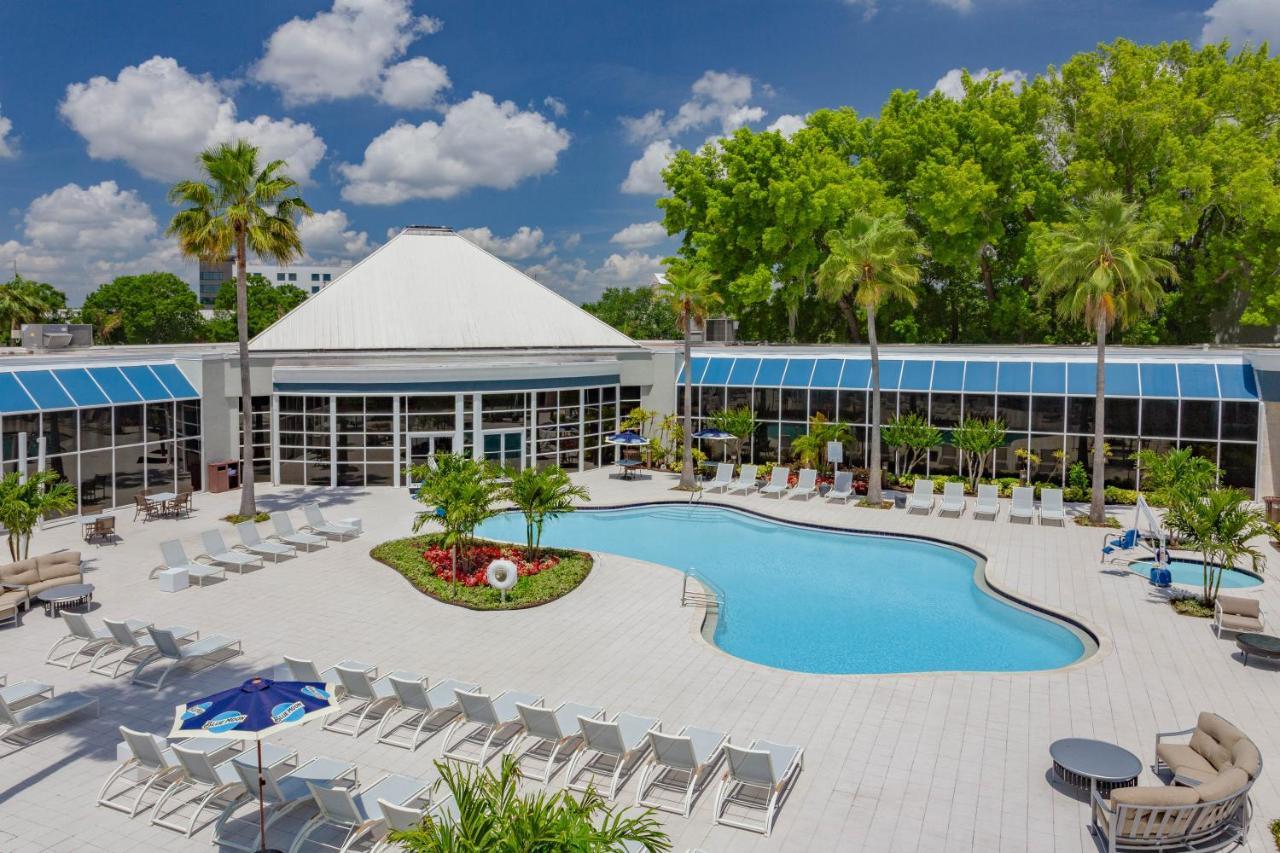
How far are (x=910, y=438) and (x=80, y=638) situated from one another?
79.1 ft

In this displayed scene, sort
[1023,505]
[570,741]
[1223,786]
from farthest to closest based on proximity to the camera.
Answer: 1. [1023,505]
2. [570,741]
3. [1223,786]

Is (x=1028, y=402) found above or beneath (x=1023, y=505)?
above

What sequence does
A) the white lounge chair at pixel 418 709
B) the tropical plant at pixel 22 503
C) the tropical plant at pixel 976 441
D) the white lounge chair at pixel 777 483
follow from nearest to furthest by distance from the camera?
1. the white lounge chair at pixel 418 709
2. the tropical plant at pixel 22 503
3. the tropical plant at pixel 976 441
4. the white lounge chair at pixel 777 483

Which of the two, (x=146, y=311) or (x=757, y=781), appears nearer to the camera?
(x=757, y=781)

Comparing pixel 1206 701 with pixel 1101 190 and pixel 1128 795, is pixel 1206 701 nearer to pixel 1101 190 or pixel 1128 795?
pixel 1128 795

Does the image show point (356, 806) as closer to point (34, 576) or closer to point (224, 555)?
point (34, 576)

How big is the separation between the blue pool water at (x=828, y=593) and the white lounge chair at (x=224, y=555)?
6.79m

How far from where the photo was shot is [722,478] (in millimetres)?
30688

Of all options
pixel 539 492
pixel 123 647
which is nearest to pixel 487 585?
pixel 539 492

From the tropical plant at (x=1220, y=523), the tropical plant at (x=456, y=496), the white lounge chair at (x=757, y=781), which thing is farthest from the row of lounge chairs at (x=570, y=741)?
the tropical plant at (x=1220, y=523)

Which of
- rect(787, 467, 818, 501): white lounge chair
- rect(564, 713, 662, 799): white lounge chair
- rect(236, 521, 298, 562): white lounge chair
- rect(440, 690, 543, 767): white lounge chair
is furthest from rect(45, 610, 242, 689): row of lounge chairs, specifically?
rect(787, 467, 818, 501): white lounge chair

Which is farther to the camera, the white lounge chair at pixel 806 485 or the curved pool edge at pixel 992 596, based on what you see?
the white lounge chair at pixel 806 485

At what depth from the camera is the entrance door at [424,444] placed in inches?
1196

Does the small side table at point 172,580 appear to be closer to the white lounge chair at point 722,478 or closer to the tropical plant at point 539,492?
the tropical plant at point 539,492
